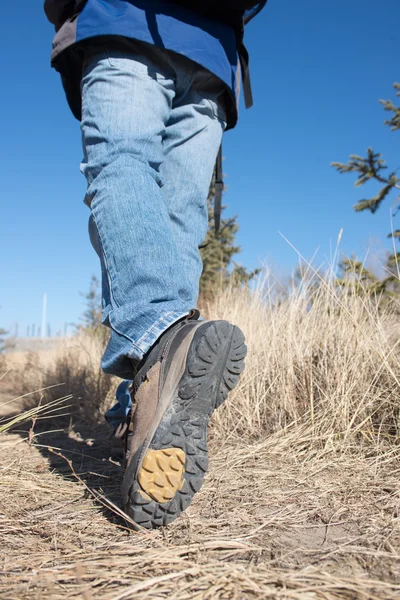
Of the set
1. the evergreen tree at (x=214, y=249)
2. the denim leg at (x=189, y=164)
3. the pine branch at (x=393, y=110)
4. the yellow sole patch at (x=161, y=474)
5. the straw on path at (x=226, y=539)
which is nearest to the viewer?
the straw on path at (x=226, y=539)

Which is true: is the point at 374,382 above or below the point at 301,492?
above

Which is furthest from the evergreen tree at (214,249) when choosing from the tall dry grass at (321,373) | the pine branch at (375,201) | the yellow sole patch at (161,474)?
the yellow sole patch at (161,474)

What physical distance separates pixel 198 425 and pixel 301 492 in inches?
13.0

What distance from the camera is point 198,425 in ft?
3.06

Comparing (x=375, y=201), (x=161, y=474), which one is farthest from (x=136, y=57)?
(x=375, y=201)

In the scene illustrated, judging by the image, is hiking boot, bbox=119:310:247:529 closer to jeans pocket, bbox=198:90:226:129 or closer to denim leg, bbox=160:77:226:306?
denim leg, bbox=160:77:226:306

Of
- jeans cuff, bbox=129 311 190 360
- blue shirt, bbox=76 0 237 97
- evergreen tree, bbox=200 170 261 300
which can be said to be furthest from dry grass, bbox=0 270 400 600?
evergreen tree, bbox=200 170 261 300

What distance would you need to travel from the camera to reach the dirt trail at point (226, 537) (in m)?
0.63

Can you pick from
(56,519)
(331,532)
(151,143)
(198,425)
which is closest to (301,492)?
(331,532)

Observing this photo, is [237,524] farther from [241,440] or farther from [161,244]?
[241,440]

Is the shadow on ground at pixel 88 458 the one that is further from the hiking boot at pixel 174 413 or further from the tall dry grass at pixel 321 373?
the tall dry grass at pixel 321 373

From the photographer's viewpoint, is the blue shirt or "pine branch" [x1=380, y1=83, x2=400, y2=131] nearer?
the blue shirt

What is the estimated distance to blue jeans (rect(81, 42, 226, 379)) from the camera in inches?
39.4

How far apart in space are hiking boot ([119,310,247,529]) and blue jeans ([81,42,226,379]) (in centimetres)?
6
